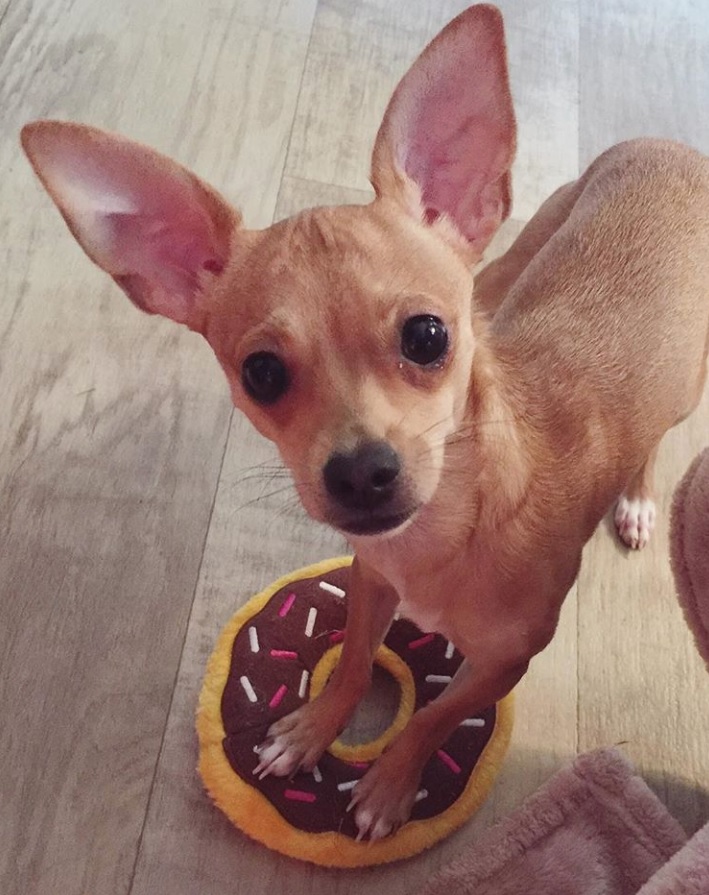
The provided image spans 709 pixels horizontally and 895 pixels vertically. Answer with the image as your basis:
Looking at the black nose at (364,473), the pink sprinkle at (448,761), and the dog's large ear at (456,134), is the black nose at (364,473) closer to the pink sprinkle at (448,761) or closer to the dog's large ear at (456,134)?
the dog's large ear at (456,134)

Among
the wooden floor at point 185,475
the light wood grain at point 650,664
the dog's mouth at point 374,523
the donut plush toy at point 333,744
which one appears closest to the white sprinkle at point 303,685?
the donut plush toy at point 333,744

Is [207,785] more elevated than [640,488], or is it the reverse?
[640,488]

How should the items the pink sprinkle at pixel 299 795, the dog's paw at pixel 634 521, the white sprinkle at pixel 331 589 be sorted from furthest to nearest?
the dog's paw at pixel 634 521, the white sprinkle at pixel 331 589, the pink sprinkle at pixel 299 795

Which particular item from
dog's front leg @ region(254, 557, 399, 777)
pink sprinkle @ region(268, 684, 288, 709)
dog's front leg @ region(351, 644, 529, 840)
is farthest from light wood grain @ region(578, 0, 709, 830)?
pink sprinkle @ region(268, 684, 288, 709)

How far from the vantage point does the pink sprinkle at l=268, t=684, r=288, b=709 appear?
6.27 feet

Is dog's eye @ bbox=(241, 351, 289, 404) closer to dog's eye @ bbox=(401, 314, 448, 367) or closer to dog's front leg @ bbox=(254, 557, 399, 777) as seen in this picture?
dog's eye @ bbox=(401, 314, 448, 367)

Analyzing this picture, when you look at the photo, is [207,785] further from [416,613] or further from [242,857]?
[416,613]

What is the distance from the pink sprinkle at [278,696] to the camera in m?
1.91

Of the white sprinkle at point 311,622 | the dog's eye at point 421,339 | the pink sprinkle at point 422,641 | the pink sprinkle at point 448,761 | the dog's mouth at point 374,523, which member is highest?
the dog's eye at point 421,339

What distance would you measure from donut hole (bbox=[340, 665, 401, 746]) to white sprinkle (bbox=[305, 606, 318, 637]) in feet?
0.50

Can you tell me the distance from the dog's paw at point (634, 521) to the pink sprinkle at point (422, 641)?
0.52 metres

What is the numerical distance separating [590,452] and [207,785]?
37.4 inches

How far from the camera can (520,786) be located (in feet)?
6.11

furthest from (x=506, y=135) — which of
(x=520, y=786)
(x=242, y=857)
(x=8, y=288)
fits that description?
(x=8, y=288)
